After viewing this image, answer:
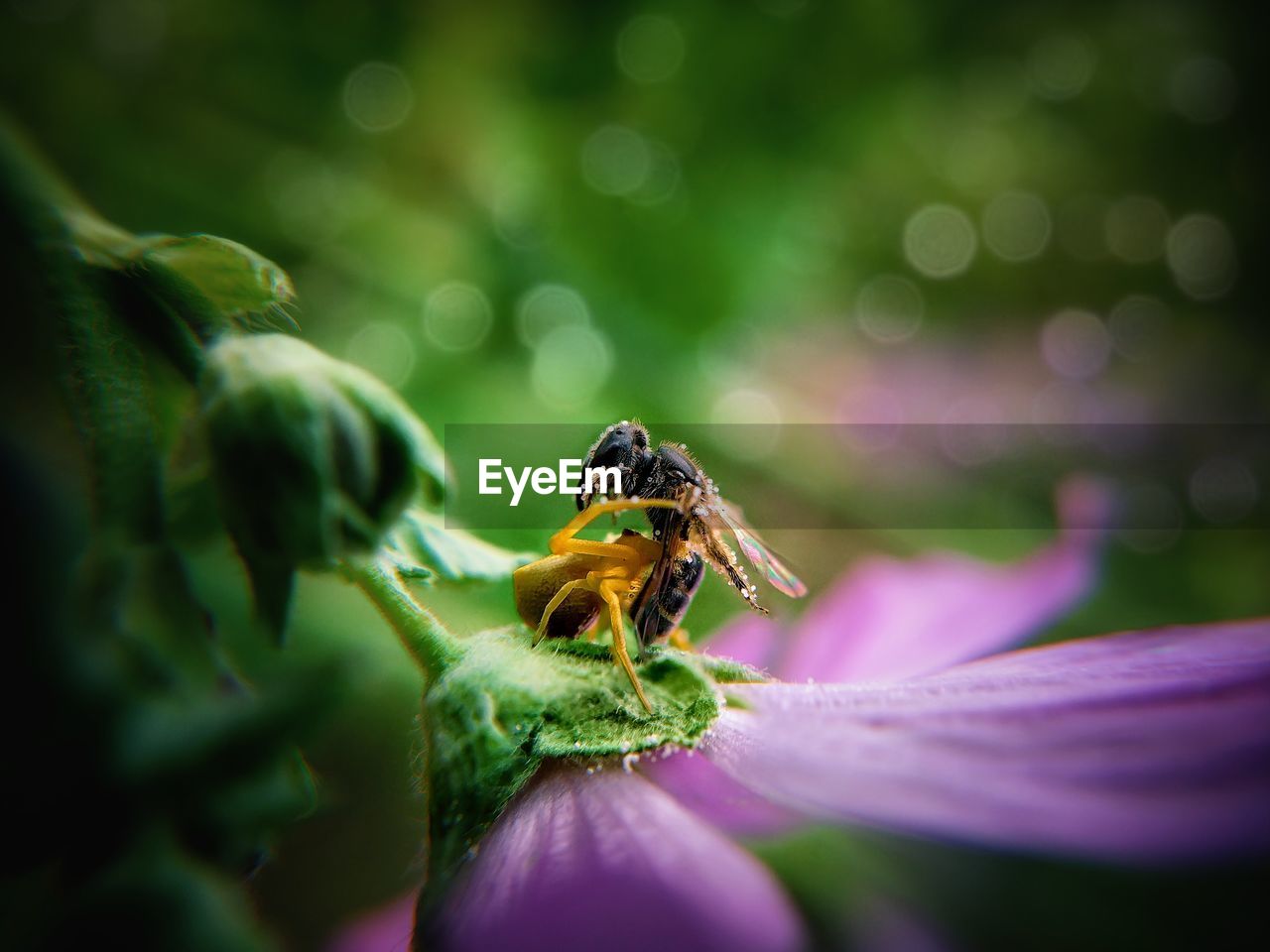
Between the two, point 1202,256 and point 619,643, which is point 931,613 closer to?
point 619,643

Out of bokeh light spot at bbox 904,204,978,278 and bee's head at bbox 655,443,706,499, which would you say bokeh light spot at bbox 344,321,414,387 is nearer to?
bee's head at bbox 655,443,706,499

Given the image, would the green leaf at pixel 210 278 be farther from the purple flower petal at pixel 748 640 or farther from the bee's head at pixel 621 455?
the purple flower petal at pixel 748 640

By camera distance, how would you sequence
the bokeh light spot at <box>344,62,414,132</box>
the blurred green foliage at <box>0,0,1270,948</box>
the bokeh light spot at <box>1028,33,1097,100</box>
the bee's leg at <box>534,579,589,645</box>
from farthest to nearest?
the bokeh light spot at <box>1028,33,1097,100</box> < the bokeh light spot at <box>344,62,414,132</box> < the blurred green foliage at <box>0,0,1270,948</box> < the bee's leg at <box>534,579,589,645</box>

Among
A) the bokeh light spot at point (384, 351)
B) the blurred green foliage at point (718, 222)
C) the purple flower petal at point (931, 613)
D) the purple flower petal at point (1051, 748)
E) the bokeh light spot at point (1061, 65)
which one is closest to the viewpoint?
the purple flower petal at point (1051, 748)

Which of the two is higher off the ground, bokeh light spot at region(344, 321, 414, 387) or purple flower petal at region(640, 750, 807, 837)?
bokeh light spot at region(344, 321, 414, 387)

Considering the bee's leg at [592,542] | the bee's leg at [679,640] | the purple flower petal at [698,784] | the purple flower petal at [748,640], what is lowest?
the purple flower petal at [748,640]


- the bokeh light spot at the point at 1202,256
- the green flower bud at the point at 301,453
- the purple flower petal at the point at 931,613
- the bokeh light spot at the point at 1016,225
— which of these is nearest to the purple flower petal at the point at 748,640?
the purple flower petal at the point at 931,613

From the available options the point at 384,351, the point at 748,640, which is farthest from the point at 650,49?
the point at 748,640

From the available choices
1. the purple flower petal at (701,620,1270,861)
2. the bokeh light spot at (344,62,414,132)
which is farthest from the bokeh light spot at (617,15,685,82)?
the purple flower petal at (701,620,1270,861)
